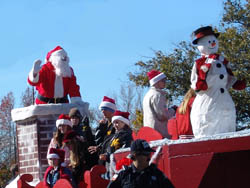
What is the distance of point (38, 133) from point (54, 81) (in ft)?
3.61

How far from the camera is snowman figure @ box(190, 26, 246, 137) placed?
6.16 metres

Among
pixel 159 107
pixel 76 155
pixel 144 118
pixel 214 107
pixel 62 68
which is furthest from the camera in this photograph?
pixel 62 68

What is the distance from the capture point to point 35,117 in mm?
9523

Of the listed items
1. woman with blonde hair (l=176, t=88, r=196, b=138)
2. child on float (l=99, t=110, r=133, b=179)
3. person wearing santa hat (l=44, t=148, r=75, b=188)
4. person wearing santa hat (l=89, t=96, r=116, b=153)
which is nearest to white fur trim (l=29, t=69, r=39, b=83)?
person wearing santa hat (l=89, t=96, r=116, b=153)

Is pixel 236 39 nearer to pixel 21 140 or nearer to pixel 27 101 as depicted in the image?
pixel 21 140

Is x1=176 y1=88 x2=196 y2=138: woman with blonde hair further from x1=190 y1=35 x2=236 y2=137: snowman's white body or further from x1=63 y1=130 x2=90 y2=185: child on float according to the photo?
x1=63 y1=130 x2=90 y2=185: child on float

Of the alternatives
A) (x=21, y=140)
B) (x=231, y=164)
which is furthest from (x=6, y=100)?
(x=231, y=164)

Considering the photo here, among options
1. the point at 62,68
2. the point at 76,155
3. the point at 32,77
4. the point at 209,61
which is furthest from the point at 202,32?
the point at 62,68

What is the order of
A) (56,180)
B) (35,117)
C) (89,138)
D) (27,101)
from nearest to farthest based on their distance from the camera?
1. (56,180)
2. (89,138)
3. (35,117)
4. (27,101)

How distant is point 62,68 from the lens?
10.4m

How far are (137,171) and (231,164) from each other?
1063 mm

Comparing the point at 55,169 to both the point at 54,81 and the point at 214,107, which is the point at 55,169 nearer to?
the point at 214,107

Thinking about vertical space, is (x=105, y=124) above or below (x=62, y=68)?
below

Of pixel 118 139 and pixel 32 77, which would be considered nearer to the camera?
pixel 118 139
